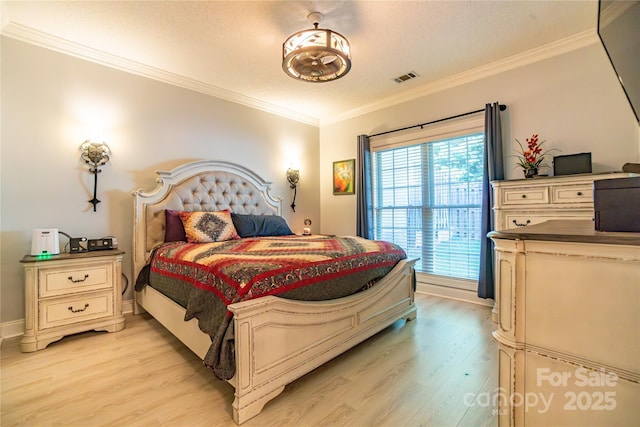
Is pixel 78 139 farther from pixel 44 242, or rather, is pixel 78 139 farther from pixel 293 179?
pixel 293 179

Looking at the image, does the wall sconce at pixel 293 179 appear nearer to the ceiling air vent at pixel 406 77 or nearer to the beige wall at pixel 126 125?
the beige wall at pixel 126 125

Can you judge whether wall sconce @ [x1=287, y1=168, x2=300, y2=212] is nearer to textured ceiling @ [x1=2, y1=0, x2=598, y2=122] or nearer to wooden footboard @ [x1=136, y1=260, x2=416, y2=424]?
textured ceiling @ [x1=2, y1=0, x2=598, y2=122]

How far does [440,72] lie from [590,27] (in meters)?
1.27

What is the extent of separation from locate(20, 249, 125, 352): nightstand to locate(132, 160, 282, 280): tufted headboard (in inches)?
16.6

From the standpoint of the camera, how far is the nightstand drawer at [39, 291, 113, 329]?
2.19 metres

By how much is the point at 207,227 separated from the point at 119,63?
1.93 meters

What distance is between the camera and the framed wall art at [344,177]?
14.8ft

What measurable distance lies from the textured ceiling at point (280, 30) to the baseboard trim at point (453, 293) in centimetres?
261

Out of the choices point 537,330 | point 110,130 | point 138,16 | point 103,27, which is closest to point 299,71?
point 138,16

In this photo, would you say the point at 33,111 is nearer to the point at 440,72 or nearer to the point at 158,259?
the point at 158,259

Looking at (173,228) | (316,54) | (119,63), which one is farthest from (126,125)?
(316,54)

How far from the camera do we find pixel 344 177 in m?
4.62

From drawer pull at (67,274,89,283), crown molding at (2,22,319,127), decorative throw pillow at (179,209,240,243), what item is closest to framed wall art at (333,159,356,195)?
crown molding at (2,22,319,127)

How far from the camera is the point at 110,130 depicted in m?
2.87
